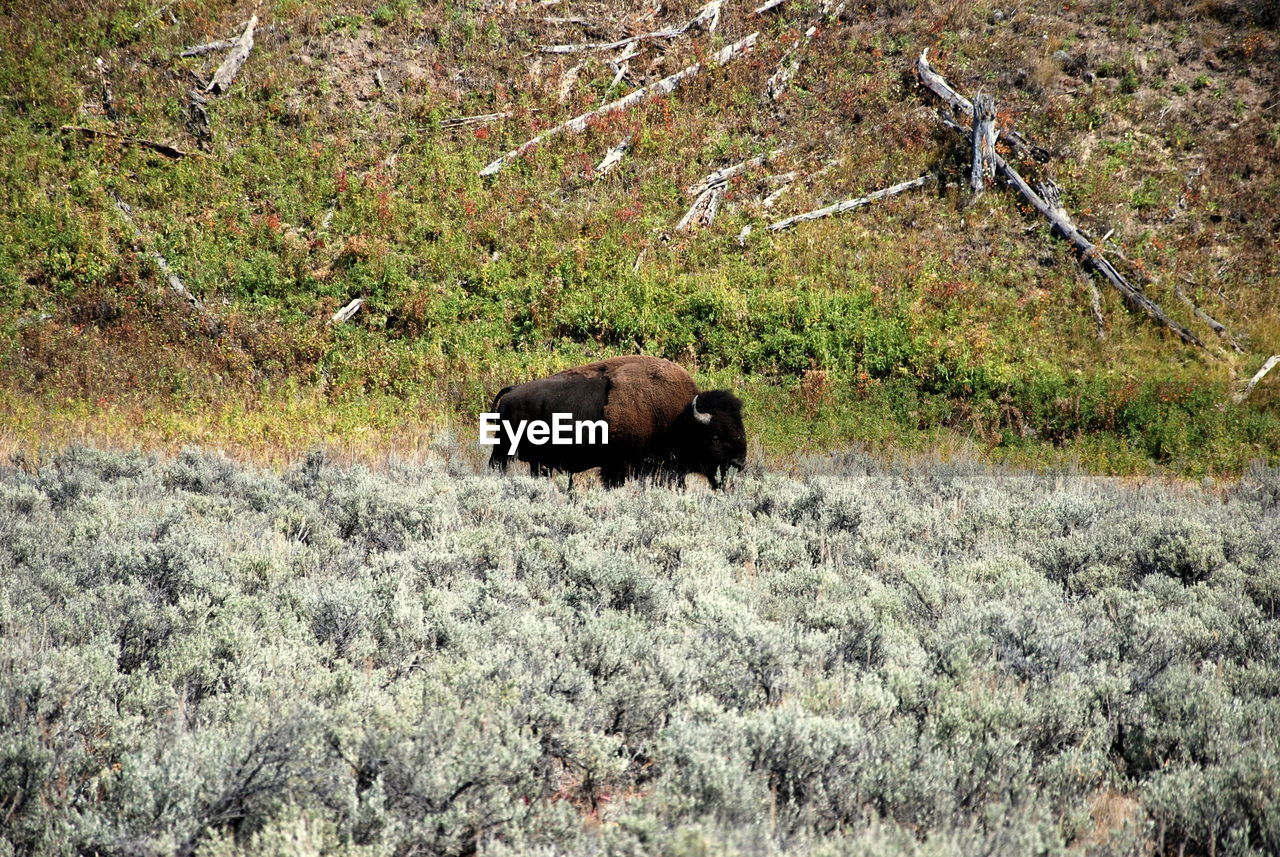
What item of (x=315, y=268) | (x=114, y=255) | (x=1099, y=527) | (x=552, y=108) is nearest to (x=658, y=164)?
(x=552, y=108)

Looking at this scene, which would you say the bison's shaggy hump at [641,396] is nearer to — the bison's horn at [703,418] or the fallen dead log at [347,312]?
the bison's horn at [703,418]

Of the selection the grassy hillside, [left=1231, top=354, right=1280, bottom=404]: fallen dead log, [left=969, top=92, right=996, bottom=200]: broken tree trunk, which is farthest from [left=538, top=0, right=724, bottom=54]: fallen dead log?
[left=1231, top=354, right=1280, bottom=404]: fallen dead log

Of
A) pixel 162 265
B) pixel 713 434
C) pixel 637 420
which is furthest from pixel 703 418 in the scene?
pixel 162 265

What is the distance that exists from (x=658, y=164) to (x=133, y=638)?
19.5 metres

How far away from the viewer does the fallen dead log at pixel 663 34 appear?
25.1 metres

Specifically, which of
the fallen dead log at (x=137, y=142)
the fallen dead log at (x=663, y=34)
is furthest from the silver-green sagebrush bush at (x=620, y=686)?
the fallen dead log at (x=663, y=34)

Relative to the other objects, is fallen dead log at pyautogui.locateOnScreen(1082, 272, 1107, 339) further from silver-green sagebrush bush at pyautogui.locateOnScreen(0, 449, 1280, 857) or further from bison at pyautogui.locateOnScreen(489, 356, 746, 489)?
bison at pyautogui.locateOnScreen(489, 356, 746, 489)

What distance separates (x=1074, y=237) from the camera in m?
18.9

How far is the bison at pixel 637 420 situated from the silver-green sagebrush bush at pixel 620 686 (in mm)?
2564

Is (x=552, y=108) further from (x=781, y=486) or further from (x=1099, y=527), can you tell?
(x=1099, y=527)

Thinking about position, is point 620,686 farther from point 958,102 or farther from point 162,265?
point 958,102

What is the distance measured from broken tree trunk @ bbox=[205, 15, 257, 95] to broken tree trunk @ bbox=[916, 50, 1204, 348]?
20.1 metres

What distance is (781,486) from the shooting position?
9.83 m

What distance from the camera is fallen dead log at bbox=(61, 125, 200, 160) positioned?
20744mm
